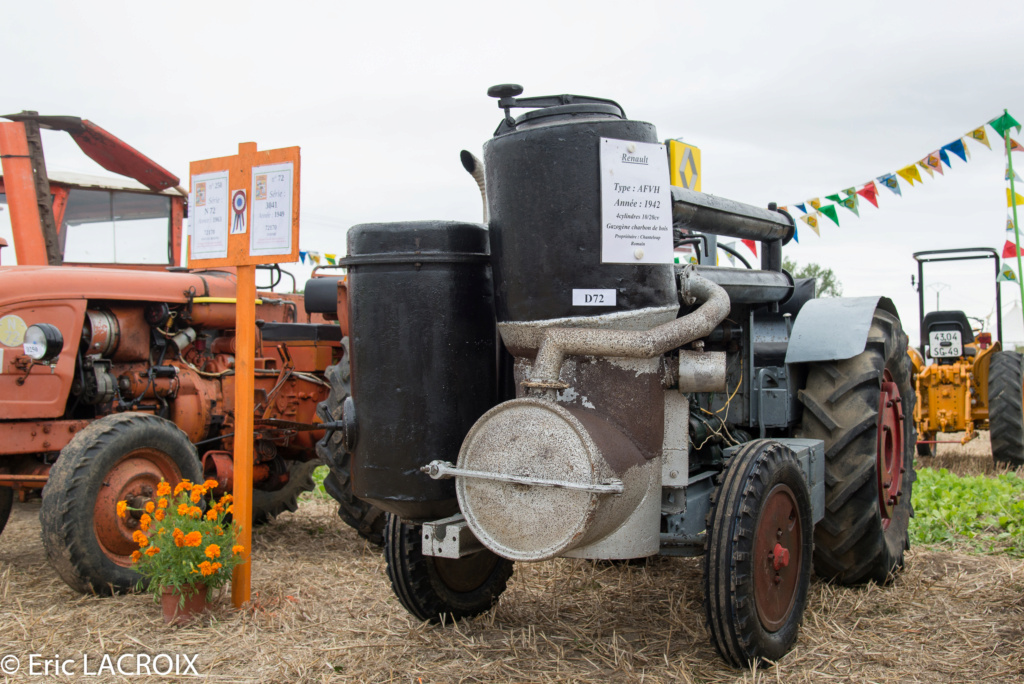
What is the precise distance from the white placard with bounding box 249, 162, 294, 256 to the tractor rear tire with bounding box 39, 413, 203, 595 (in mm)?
1189

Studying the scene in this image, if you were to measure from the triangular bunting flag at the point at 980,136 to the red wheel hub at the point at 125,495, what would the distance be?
7969mm

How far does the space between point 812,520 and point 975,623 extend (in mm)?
1046

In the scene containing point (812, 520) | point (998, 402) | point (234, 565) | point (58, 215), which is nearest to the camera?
point (812, 520)

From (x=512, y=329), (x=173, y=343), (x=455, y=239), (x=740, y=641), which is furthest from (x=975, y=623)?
(x=173, y=343)

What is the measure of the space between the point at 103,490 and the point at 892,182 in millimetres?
8090

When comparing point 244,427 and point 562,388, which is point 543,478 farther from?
point 244,427

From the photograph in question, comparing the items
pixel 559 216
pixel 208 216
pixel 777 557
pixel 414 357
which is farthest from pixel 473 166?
pixel 777 557

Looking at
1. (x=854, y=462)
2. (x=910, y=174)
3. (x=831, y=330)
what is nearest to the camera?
(x=854, y=462)

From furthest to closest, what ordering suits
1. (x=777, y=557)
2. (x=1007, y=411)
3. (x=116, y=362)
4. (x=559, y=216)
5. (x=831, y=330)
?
(x=1007, y=411)
(x=116, y=362)
(x=831, y=330)
(x=777, y=557)
(x=559, y=216)

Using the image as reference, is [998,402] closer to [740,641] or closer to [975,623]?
[975,623]

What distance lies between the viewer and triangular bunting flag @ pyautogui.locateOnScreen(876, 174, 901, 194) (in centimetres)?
927

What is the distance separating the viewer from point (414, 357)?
3043mm

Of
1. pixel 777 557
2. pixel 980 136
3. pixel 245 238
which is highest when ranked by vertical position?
pixel 980 136

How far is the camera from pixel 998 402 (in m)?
8.27
